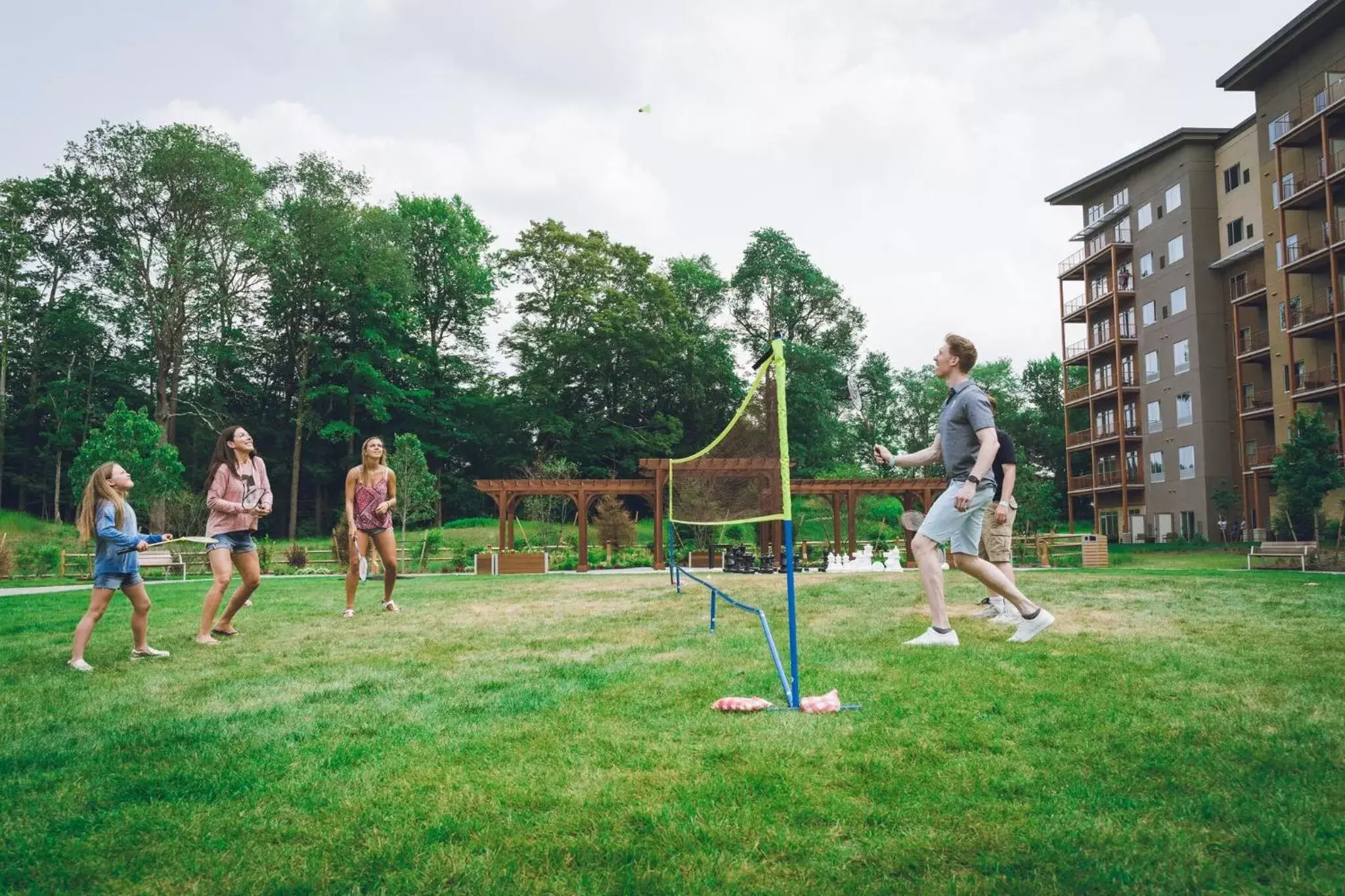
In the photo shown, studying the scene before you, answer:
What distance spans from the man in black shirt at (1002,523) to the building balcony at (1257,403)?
34.9 m

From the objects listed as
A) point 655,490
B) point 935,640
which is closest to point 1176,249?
point 655,490

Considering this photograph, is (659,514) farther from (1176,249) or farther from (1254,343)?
(1176,249)

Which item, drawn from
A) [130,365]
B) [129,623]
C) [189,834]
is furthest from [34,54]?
[130,365]

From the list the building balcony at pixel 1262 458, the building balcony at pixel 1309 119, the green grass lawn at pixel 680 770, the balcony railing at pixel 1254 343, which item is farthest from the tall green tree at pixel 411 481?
the building balcony at pixel 1309 119

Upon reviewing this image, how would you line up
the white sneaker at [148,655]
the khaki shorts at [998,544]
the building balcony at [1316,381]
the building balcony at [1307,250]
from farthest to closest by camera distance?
the building balcony at [1316,381] < the building balcony at [1307,250] < the khaki shorts at [998,544] < the white sneaker at [148,655]

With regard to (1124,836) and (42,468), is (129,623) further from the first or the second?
(42,468)

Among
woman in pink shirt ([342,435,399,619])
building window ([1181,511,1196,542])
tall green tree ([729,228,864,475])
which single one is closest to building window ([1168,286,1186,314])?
building window ([1181,511,1196,542])

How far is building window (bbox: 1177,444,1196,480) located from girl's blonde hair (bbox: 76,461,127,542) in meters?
44.9

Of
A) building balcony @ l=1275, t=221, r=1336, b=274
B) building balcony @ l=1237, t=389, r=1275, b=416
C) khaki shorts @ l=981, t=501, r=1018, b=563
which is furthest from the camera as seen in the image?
building balcony @ l=1237, t=389, r=1275, b=416

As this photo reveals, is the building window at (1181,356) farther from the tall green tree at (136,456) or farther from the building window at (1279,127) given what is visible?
the tall green tree at (136,456)

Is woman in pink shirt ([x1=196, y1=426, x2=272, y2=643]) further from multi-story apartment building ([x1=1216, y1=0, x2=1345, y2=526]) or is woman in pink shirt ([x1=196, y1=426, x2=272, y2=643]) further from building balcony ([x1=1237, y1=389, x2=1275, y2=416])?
building balcony ([x1=1237, y1=389, x2=1275, y2=416])

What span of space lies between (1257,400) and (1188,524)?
21.6 ft

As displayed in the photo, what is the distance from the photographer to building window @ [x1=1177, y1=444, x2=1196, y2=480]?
4119 centimetres

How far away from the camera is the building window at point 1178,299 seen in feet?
139
